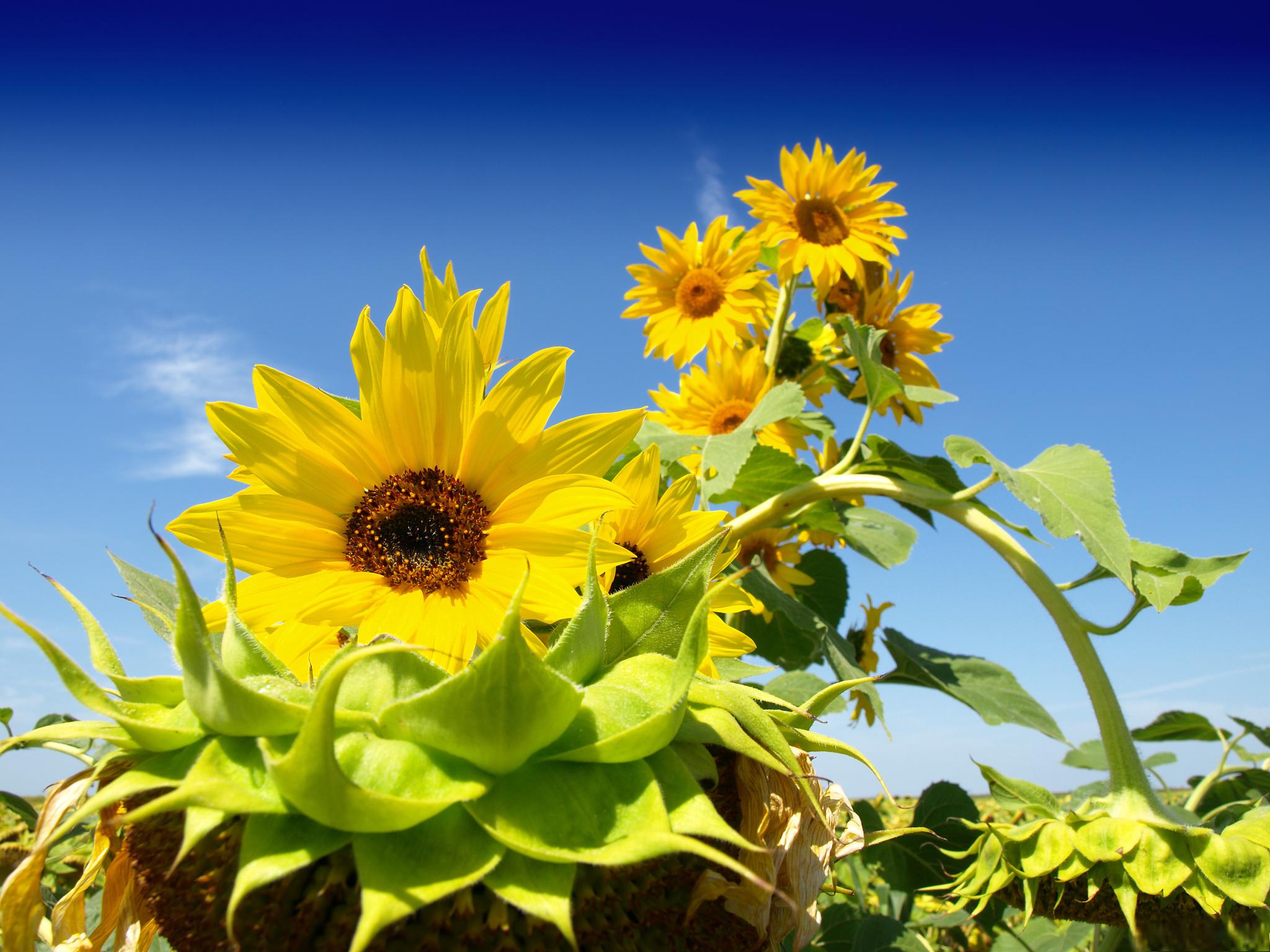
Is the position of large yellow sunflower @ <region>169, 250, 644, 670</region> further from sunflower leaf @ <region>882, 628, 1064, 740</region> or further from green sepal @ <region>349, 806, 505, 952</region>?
sunflower leaf @ <region>882, 628, 1064, 740</region>

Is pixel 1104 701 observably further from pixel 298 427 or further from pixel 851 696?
pixel 851 696

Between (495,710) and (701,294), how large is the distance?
10.4 feet

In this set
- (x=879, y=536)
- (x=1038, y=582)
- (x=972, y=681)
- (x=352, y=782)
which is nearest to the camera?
(x=352, y=782)

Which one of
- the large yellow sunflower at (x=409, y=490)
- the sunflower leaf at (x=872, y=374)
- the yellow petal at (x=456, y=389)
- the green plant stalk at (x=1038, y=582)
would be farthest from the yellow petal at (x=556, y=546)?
the sunflower leaf at (x=872, y=374)

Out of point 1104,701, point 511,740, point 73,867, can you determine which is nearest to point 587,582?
point 511,740

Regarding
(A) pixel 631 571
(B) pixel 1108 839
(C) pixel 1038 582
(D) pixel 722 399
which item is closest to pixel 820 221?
(D) pixel 722 399

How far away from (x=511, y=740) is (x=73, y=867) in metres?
2.47

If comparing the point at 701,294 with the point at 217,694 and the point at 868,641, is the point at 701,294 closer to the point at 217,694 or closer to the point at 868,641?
the point at 868,641

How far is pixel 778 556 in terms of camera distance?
3305 mm

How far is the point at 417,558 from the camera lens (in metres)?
1.05

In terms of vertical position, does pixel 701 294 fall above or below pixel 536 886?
above

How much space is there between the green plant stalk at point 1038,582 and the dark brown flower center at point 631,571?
0.26 meters

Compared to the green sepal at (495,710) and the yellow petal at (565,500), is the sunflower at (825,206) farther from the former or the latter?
the green sepal at (495,710)

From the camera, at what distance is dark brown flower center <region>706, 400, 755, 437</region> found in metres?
3.11
